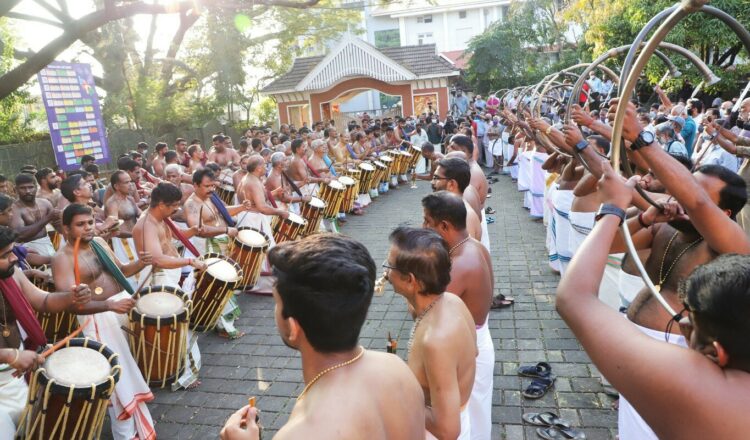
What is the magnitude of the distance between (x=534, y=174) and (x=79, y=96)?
12.4 metres

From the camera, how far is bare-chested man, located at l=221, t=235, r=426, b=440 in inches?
73.2

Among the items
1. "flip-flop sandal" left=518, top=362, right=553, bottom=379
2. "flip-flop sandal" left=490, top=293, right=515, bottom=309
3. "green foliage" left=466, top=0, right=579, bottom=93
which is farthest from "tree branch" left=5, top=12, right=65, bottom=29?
"green foliage" left=466, top=0, right=579, bottom=93

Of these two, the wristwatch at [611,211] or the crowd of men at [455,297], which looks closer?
the crowd of men at [455,297]

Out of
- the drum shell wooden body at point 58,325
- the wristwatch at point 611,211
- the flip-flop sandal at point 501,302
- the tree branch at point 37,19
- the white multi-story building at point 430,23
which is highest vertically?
the white multi-story building at point 430,23

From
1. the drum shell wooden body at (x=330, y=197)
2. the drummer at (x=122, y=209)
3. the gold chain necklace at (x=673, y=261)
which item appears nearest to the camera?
the gold chain necklace at (x=673, y=261)

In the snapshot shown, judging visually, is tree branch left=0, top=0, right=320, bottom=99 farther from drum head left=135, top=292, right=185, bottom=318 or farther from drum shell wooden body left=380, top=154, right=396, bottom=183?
drum head left=135, top=292, right=185, bottom=318

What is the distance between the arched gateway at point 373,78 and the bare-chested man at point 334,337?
1009 inches

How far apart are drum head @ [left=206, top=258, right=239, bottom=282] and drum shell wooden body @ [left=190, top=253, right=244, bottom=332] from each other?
0.09 ft

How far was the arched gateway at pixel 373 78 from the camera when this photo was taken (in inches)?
1055

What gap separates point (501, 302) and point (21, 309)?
5162mm

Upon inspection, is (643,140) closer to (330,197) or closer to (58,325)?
(58,325)

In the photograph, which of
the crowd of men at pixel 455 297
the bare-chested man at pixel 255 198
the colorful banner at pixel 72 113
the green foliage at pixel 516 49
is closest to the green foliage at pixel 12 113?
the colorful banner at pixel 72 113

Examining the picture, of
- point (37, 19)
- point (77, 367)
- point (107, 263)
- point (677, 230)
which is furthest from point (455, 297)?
point (37, 19)

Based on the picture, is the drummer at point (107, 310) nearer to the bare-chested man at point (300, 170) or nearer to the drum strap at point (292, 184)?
the drum strap at point (292, 184)
